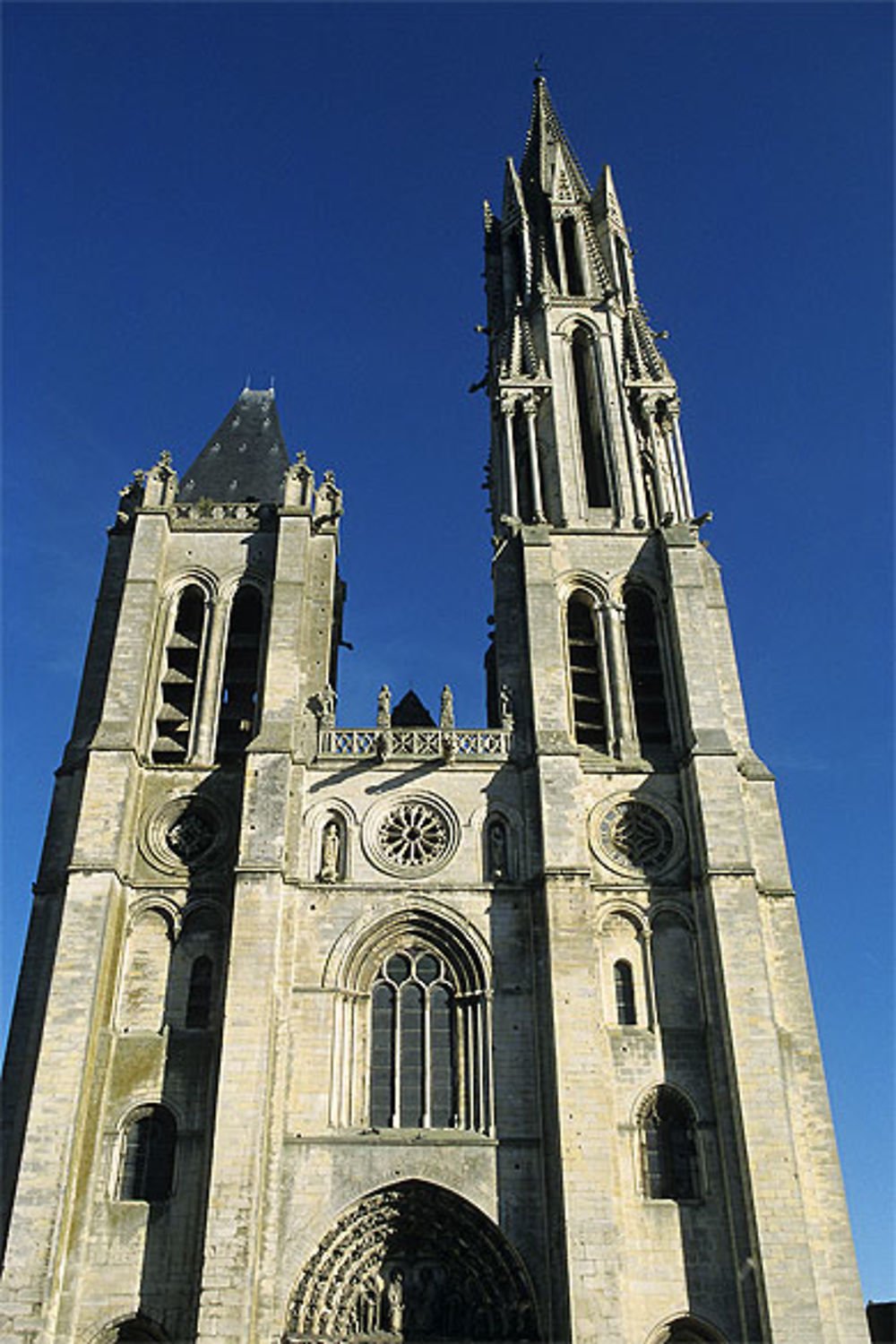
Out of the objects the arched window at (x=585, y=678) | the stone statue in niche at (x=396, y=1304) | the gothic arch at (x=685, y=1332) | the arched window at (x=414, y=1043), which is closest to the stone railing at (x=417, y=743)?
the arched window at (x=585, y=678)

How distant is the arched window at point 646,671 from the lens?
20.5 metres

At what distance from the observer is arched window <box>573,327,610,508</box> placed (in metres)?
23.7

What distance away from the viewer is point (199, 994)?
17.3 meters

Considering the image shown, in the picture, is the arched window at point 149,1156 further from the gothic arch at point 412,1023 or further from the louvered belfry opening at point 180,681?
the louvered belfry opening at point 180,681

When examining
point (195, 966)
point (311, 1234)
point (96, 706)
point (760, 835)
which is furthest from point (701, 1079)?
point (96, 706)

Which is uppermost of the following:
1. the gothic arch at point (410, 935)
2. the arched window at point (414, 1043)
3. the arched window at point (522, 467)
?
the arched window at point (522, 467)

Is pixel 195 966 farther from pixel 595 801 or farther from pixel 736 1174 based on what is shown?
pixel 736 1174

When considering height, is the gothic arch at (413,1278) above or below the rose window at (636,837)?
below

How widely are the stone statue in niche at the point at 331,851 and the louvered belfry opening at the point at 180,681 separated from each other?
304 centimetres

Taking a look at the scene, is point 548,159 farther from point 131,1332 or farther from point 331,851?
point 131,1332

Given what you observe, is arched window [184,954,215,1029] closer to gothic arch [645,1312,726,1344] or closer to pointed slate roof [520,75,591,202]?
gothic arch [645,1312,726,1344]

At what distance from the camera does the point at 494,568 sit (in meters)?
22.2

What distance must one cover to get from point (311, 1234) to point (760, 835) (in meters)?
9.23

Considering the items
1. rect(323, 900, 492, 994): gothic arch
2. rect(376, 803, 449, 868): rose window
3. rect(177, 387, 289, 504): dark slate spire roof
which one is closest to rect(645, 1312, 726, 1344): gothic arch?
rect(323, 900, 492, 994): gothic arch
